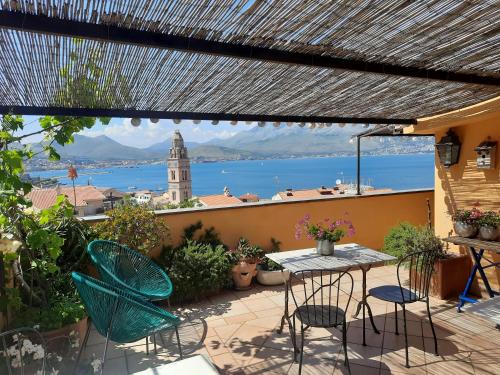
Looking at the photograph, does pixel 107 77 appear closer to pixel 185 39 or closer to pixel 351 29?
pixel 185 39

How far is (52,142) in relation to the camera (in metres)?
3.15

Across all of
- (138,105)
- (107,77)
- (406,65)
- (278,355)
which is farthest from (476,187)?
(107,77)

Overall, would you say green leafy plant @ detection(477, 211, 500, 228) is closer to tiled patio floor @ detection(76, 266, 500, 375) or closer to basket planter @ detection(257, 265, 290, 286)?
tiled patio floor @ detection(76, 266, 500, 375)

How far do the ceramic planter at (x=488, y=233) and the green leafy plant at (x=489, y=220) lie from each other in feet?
0.11

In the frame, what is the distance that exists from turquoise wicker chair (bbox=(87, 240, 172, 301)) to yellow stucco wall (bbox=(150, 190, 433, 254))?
51.0 inches

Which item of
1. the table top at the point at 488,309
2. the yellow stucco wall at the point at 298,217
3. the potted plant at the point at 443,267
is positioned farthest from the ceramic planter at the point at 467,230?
the yellow stucco wall at the point at 298,217

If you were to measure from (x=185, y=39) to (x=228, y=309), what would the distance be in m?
3.07

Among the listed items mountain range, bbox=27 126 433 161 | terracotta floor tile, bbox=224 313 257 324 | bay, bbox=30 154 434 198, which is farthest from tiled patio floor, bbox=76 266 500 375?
A: mountain range, bbox=27 126 433 161

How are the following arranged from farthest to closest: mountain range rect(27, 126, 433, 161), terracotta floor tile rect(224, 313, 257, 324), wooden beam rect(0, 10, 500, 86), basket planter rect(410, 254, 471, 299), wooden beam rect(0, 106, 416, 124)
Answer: mountain range rect(27, 126, 433, 161) → basket planter rect(410, 254, 471, 299) → terracotta floor tile rect(224, 313, 257, 324) → wooden beam rect(0, 106, 416, 124) → wooden beam rect(0, 10, 500, 86)

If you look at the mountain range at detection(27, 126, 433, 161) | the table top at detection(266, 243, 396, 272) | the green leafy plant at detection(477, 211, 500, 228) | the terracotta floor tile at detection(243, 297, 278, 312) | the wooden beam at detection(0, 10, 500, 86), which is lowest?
the terracotta floor tile at detection(243, 297, 278, 312)

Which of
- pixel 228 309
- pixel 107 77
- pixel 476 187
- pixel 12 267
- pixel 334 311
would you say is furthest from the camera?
pixel 476 187

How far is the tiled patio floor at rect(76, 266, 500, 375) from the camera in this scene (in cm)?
283

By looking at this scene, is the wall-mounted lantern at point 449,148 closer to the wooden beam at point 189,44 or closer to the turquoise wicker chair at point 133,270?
the wooden beam at point 189,44

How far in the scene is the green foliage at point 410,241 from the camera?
173 inches
